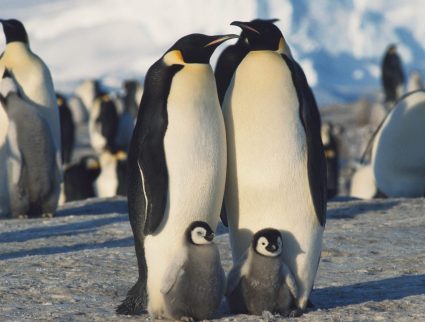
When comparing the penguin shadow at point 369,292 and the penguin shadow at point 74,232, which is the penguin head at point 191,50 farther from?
the penguin shadow at point 74,232

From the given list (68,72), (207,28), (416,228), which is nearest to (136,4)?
(68,72)

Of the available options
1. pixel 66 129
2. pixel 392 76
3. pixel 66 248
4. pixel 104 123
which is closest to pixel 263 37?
pixel 66 248

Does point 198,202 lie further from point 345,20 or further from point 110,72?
point 110,72

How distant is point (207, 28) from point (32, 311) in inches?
2011

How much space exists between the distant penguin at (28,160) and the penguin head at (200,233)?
4.57 meters

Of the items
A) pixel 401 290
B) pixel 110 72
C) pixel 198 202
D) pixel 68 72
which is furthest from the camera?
pixel 68 72

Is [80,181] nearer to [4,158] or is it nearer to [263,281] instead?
[4,158]

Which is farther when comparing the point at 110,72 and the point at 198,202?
the point at 110,72

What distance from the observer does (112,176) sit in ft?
46.2

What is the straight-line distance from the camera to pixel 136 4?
2744 inches

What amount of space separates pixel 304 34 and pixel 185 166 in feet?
158

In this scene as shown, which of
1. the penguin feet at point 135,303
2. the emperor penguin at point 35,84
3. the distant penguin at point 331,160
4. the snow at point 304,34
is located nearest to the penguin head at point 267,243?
the penguin feet at point 135,303

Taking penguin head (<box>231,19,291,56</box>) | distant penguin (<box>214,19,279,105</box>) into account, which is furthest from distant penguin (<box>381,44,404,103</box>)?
penguin head (<box>231,19,291,56</box>)

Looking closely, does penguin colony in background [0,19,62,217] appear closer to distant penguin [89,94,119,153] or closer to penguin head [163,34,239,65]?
penguin head [163,34,239,65]
